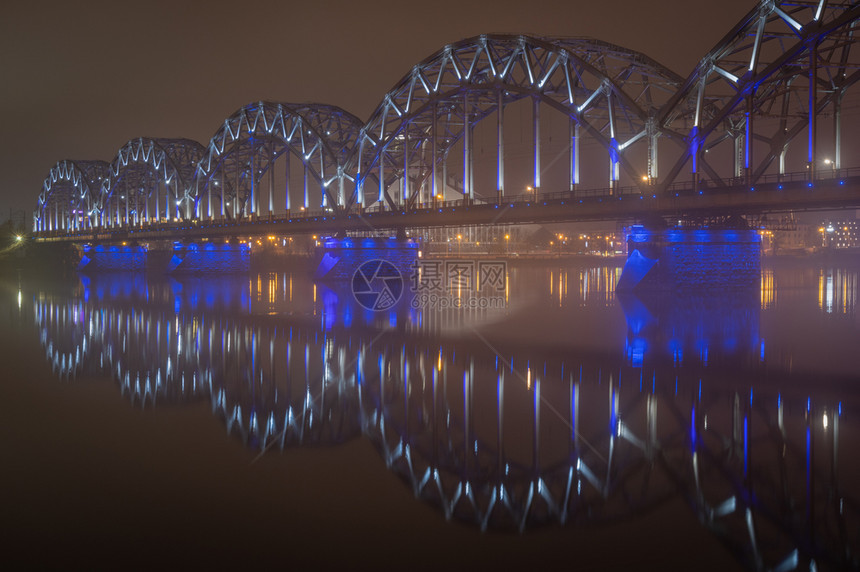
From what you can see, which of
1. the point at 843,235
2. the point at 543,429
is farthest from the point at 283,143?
the point at 843,235

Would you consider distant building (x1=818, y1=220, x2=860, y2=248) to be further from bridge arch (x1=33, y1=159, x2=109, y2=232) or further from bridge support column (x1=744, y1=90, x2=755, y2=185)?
bridge arch (x1=33, y1=159, x2=109, y2=232)

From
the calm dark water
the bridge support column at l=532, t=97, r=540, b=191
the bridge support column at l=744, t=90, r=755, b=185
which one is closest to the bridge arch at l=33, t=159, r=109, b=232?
the bridge support column at l=532, t=97, r=540, b=191

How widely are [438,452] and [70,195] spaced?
15465cm

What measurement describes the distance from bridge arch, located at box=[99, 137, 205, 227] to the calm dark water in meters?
88.1

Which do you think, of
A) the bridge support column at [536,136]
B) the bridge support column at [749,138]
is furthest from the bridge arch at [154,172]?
the bridge support column at [749,138]

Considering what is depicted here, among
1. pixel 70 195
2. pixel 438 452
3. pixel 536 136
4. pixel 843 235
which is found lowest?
pixel 438 452

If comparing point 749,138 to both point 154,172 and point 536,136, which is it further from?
point 154,172

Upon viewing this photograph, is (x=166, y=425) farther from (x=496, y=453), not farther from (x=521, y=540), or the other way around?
(x=521, y=540)

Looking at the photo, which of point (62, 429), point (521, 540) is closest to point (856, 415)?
point (521, 540)

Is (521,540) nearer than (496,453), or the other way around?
(521,540)

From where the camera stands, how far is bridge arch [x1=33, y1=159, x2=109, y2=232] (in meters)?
131

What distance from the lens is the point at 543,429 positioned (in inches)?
448

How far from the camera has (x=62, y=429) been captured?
11.9 metres

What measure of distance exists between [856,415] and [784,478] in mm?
4491
